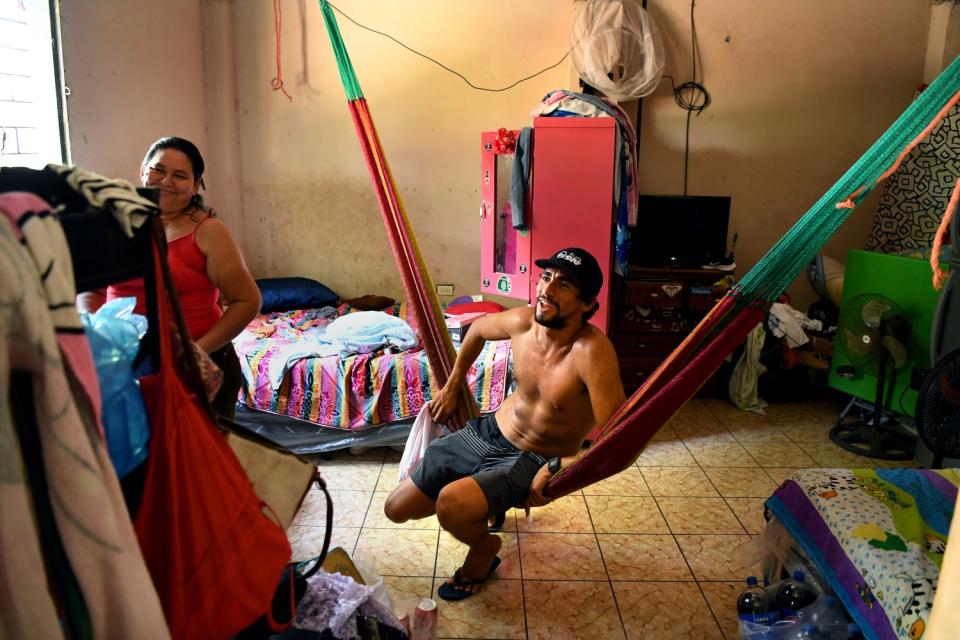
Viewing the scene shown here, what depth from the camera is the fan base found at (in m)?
3.25

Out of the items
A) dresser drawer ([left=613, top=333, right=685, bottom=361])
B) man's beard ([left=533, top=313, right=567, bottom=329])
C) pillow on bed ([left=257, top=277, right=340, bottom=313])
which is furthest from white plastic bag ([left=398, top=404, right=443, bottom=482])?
pillow on bed ([left=257, top=277, right=340, bottom=313])

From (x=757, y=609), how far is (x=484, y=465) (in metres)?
0.85

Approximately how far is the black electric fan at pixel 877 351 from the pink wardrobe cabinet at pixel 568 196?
1.13 metres

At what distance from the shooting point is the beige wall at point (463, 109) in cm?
409

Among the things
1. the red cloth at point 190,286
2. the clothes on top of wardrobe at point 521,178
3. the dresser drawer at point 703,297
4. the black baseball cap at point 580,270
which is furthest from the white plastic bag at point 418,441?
the dresser drawer at point 703,297

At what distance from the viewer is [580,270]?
200cm

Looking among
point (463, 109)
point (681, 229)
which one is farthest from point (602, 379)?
point (463, 109)

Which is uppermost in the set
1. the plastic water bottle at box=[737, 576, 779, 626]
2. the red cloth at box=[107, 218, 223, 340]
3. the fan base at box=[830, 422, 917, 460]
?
the red cloth at box=[107, 218, 223, 340]

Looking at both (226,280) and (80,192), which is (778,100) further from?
(80,192)

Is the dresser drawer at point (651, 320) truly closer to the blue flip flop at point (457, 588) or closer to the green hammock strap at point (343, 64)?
the green hammock strap at point (343, 64)

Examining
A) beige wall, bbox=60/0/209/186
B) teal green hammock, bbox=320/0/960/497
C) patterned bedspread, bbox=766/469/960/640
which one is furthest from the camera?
beige wall, bbox=60/0/209/186

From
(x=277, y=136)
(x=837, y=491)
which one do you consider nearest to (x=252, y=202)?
(x=277, y=136)

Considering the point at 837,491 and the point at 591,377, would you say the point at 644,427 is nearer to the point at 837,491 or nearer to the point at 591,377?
the point at 591,377

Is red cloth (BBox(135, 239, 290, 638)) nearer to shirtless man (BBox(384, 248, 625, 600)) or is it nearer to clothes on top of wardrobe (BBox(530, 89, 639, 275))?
shirtless man (BBox(384, 248, 625, 600))
